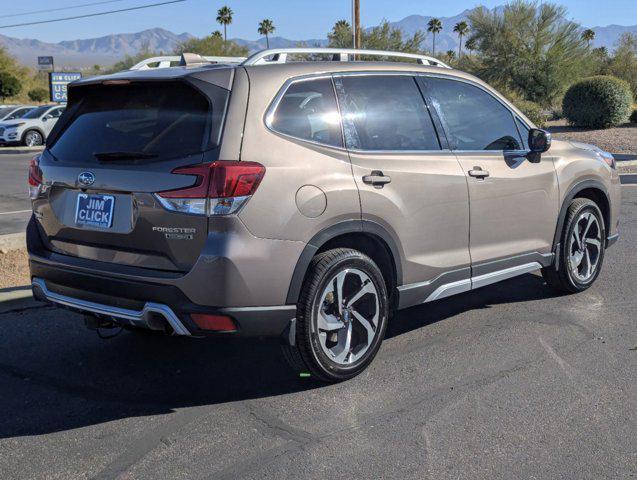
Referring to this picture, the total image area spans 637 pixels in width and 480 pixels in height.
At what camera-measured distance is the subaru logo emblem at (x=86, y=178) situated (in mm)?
4359

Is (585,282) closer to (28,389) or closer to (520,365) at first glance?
(520,365)

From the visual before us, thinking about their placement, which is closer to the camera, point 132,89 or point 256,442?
point 256,442

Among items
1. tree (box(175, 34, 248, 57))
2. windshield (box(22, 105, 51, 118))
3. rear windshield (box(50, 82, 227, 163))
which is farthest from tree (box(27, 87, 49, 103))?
rear windshield (box(50, 82, 227, 163))

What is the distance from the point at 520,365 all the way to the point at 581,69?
114 feet

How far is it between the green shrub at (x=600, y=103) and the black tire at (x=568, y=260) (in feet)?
71.2

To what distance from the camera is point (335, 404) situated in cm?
439

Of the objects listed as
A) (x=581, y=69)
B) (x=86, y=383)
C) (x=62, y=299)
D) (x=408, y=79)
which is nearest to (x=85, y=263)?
(x=62, y=299)

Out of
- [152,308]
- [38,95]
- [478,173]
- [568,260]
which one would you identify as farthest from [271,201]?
[38,95]

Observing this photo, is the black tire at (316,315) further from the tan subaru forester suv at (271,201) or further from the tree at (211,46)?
the tree at (211,46)

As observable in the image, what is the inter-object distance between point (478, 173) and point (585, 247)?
1.77 metres

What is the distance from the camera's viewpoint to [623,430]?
13.1ft

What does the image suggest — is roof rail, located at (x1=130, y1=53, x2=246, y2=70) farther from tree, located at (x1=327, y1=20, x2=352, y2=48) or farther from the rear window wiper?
tree, located at (x1=327, y1=20, x2=352, y2=48)

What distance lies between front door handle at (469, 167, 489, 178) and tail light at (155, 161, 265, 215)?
6.43 ft

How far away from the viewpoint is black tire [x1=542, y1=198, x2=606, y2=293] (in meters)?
6.36
